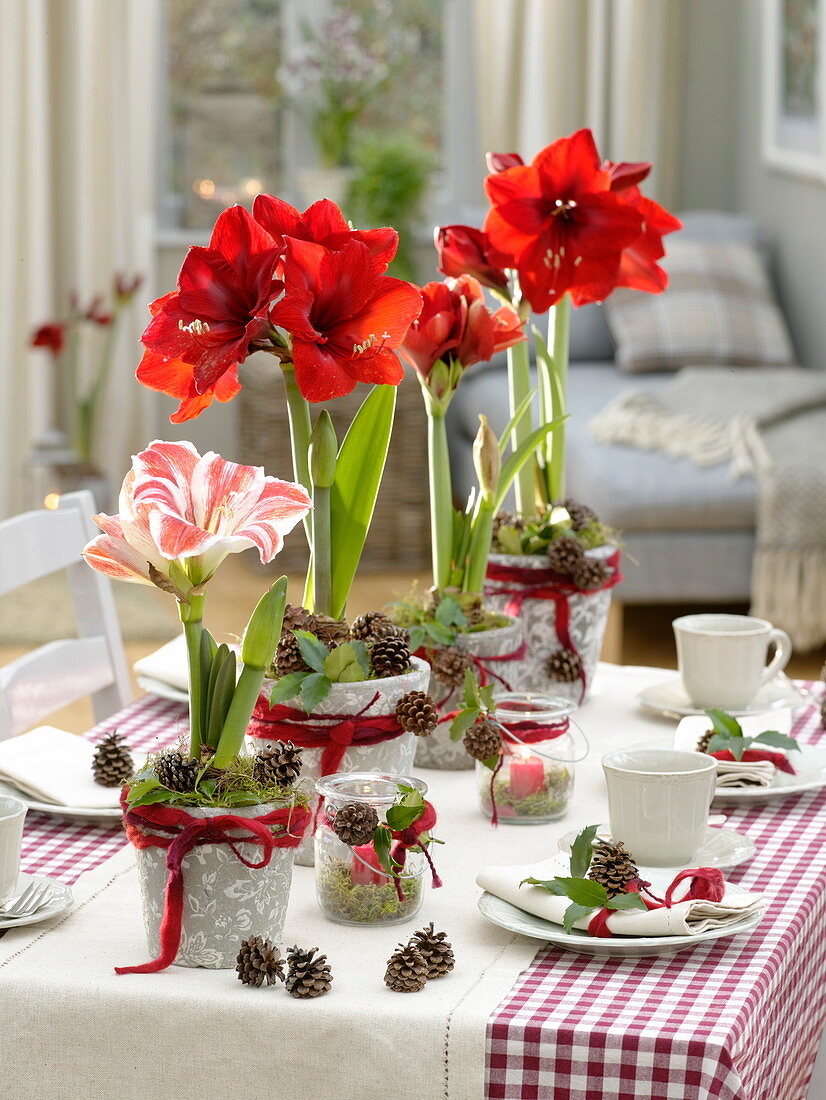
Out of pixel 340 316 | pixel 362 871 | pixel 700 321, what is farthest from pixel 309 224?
pixel 700 321

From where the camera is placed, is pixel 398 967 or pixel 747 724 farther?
pixel 747 724

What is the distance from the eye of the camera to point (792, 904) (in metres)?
1.15

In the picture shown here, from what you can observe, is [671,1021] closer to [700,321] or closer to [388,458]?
[388,458]

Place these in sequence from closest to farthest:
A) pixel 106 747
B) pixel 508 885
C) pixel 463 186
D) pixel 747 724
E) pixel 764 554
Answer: pixel 508 885 < pixel 106 747 < pixel 747 724 < pixel 764 554 < pixel 463 186

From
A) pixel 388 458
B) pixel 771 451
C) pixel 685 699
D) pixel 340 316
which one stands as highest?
pixel 340 316

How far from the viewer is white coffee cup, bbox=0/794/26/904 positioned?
1.09m

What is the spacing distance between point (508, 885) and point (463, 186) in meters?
4.69

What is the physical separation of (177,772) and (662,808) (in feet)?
1.20

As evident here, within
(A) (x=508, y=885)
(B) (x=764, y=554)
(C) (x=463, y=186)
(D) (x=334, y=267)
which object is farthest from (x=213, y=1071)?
(C) (x=463, y=186)

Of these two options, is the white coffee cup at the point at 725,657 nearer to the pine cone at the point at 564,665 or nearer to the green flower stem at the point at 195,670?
the pine cone at the point at 564,665

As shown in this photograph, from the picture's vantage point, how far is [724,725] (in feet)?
4.75

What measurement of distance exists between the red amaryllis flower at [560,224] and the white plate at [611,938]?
64 cm

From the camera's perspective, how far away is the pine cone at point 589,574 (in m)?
1.57

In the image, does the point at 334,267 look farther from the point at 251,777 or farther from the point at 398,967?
the point at 398,967
